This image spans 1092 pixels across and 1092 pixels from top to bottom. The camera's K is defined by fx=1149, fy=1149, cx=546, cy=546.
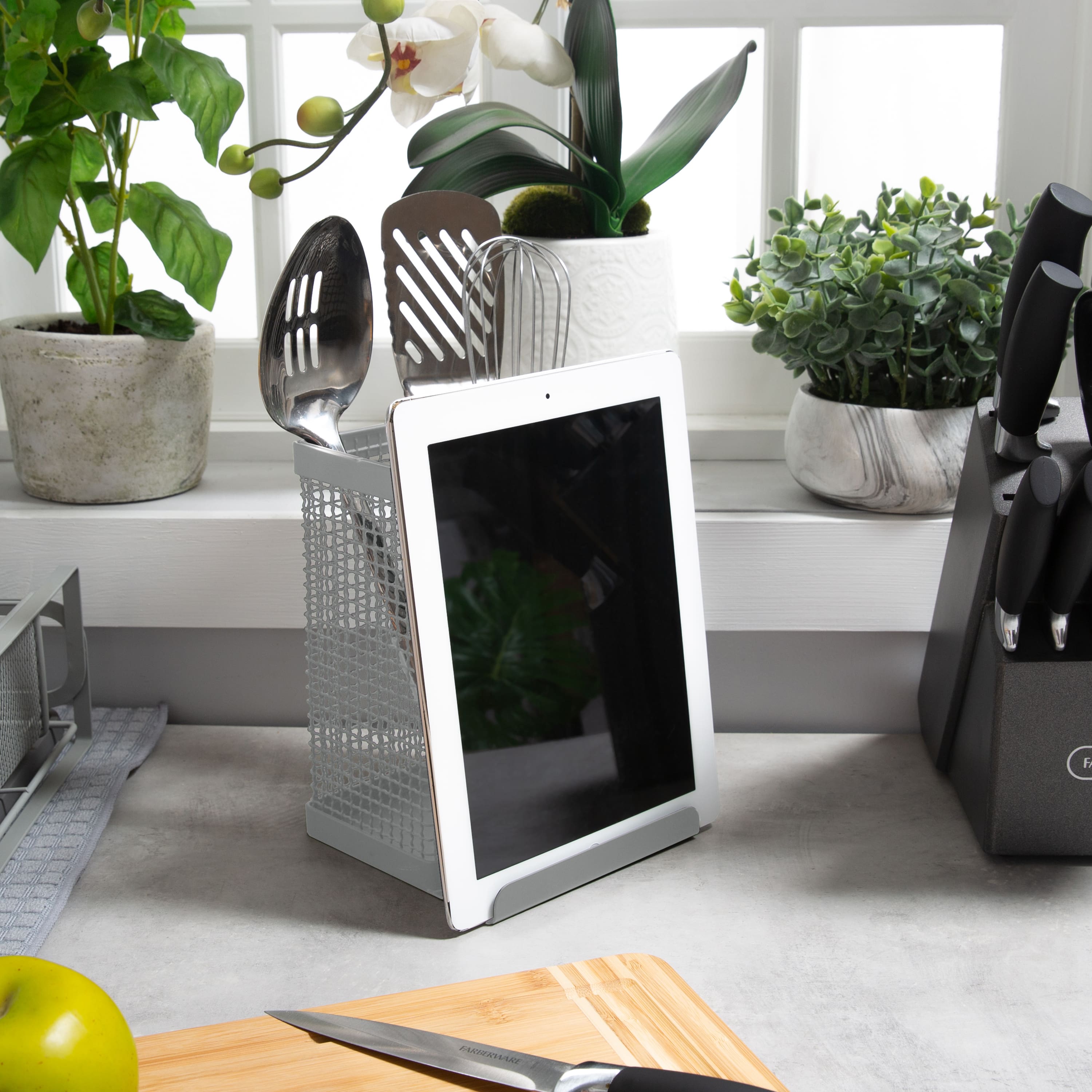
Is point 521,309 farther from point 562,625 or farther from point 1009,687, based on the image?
point 1009,687

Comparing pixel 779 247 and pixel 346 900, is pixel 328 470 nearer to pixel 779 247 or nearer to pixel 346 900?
pixel 346 900

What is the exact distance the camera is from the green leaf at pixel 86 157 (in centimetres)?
86

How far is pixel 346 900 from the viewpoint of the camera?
2.30 feet

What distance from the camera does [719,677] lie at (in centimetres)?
94

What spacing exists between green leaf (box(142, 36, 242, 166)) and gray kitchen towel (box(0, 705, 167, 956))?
437 mm

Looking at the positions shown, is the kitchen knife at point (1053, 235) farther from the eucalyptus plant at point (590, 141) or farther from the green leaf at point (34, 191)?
the green leaf at point (34, 191)

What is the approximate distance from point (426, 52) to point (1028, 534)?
1.66ft

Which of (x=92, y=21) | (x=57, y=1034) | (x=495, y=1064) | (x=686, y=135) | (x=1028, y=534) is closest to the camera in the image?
(x=57, y=1034)

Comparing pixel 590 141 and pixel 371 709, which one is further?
pixel 590 141

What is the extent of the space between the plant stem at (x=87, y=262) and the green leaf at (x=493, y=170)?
25cm

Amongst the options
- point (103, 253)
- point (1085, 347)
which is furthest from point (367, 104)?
point (1085, 347)

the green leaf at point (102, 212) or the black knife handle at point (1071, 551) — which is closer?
the black knife handle at point (1071, 551)

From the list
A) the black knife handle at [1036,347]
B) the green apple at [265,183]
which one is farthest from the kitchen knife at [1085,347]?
the green apple at [265,183]

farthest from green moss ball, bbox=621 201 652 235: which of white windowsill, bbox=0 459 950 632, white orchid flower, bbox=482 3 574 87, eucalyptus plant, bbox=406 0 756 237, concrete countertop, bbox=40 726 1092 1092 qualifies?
concrete countertop, bbox=40 726 1092 1092
